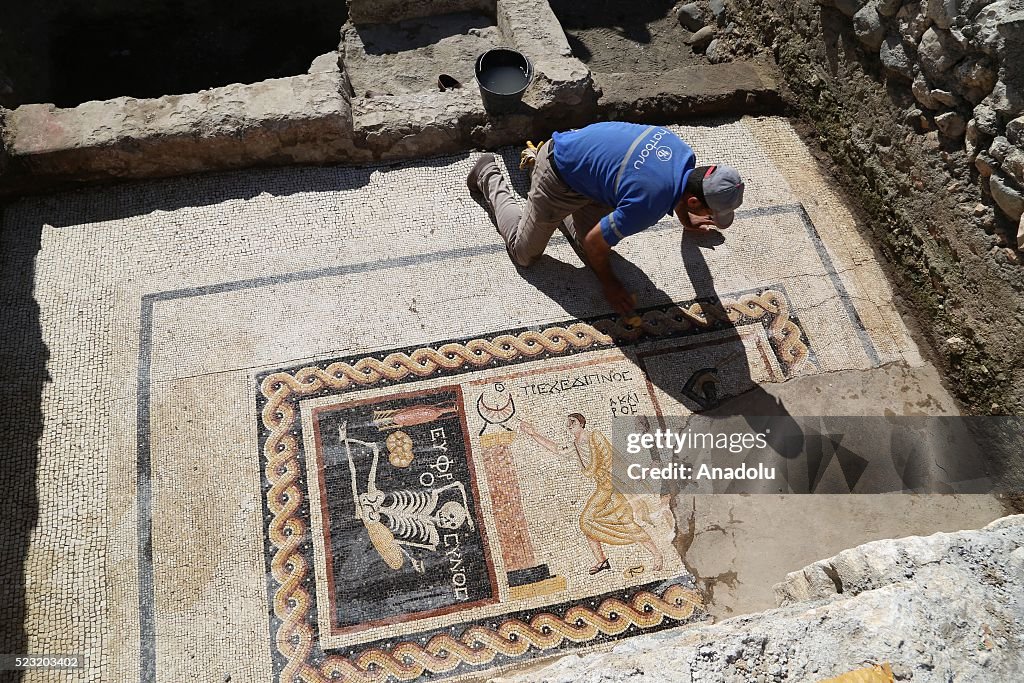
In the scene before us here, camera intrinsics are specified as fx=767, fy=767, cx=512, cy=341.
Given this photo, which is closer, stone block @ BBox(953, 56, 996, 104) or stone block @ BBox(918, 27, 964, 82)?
stone block @ BBox(953, 56, 996, 104)

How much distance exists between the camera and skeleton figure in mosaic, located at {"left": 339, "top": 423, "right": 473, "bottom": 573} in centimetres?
299

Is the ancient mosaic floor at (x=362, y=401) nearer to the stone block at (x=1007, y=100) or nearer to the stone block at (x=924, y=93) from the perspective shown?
the stone block at (x=924, y=93)

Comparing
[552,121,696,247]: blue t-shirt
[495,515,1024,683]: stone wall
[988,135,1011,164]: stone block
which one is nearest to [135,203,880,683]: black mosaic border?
[552,121,696,247]: blue t-shirt

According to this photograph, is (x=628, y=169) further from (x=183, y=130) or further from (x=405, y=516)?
(x=183, y=130)

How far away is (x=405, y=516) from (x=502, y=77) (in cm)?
236

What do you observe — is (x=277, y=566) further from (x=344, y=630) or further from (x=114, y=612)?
(x=114, y=612)

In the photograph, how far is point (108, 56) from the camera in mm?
5355

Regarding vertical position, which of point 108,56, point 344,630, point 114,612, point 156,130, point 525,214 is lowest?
point 344,630

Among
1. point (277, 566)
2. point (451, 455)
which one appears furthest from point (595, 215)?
point (277, 566)

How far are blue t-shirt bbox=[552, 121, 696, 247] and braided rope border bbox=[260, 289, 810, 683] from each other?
0.63 m

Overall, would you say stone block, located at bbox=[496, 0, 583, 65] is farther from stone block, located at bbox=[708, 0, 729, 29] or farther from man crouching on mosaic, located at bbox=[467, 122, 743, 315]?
stone block, located at bbox=[708, 0, 729, 29]

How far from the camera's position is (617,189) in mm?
3064

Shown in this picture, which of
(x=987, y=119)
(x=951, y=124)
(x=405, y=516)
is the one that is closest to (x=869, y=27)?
(x=951, y=124)

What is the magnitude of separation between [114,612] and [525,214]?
2.31 m
